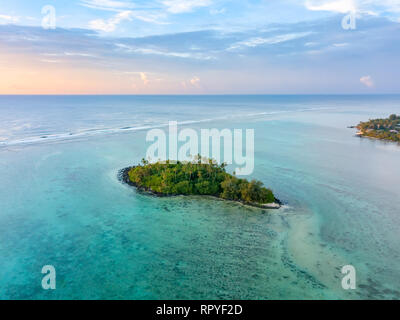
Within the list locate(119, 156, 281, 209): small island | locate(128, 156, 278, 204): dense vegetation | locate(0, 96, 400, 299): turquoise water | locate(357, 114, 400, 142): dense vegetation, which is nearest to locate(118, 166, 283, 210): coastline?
locate(119, 156, 281, 209): small island

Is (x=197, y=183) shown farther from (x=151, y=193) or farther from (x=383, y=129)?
(x=383, y=129)

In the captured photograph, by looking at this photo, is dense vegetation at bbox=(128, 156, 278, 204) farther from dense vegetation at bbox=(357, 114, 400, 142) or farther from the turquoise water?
dense vegetation at bbox=(357, 114, 400, 142)

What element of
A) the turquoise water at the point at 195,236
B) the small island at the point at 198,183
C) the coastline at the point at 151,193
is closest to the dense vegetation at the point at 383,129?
the turquoise water at the point at 195,236

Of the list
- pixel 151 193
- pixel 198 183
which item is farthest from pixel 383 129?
pixel 151 193

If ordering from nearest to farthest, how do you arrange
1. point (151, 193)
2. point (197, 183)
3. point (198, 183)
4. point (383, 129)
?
point (151, 193) → point (198, 183) → point (197, 183) → point (383, 129)

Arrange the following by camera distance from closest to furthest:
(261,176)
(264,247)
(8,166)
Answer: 1. (264,247)
2. (261,176)
3. (8,166)
